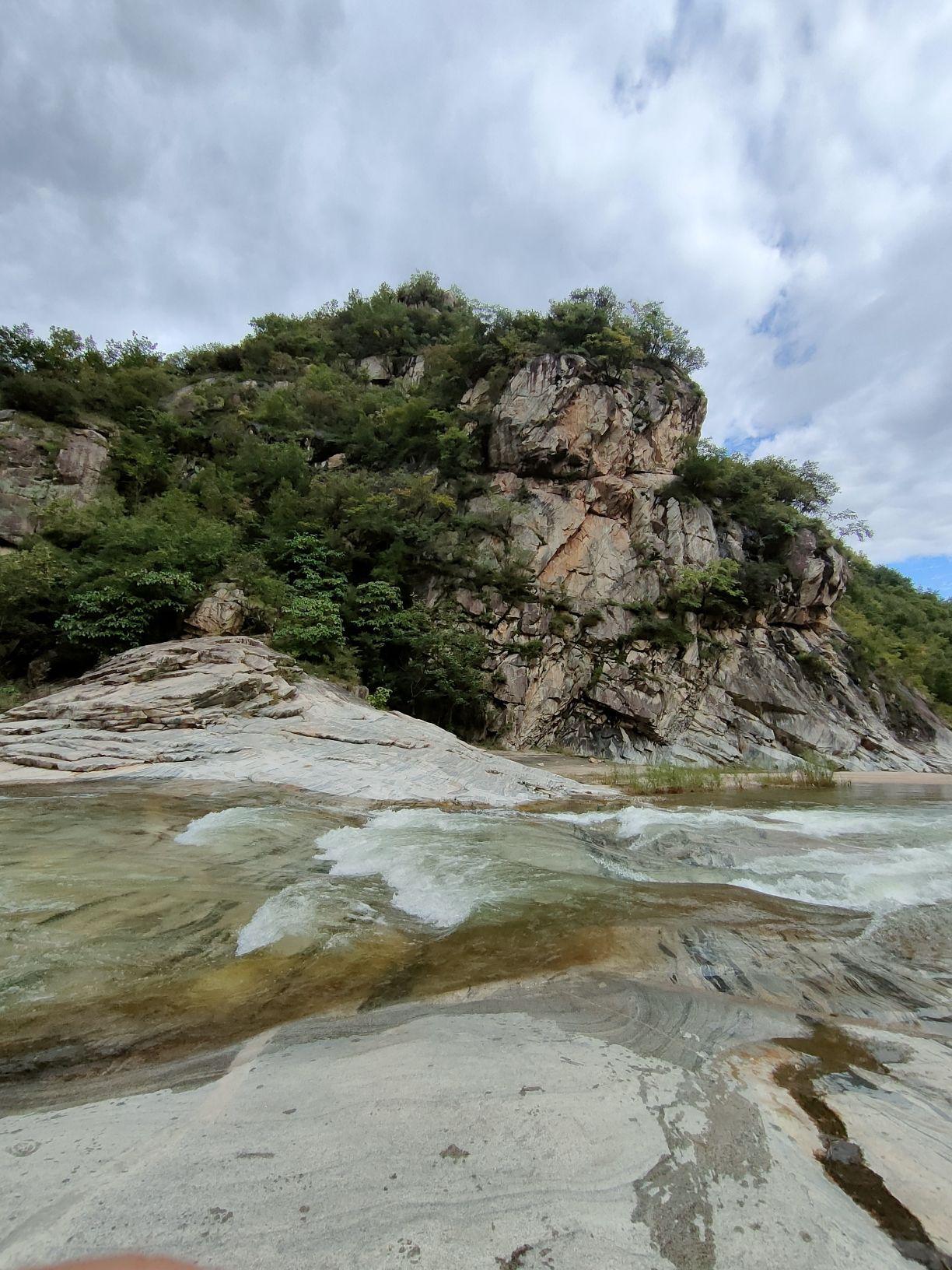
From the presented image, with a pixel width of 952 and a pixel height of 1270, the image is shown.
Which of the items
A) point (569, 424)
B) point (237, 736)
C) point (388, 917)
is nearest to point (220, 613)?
point (237, 736)

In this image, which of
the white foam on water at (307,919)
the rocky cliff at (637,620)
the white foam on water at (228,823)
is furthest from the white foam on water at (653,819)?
the rocky cliff at (637,620)

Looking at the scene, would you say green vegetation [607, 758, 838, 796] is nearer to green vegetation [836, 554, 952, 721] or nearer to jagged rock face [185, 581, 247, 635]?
jagged rock face [185, 581, 247, 635]

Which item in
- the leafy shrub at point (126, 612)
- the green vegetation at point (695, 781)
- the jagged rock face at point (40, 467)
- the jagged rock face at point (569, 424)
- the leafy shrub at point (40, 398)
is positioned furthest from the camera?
the jagged rock face at point (569, 424)

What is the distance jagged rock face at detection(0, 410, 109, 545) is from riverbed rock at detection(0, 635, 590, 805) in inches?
396

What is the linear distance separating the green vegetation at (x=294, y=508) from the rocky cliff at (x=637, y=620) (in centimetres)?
160

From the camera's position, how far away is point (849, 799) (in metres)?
13.3

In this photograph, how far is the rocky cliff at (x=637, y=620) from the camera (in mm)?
23875

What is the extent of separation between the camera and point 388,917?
14.2 feet

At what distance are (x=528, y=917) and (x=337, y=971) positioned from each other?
65.0 inches

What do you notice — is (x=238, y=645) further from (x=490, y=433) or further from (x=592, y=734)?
(x=490, y=433)

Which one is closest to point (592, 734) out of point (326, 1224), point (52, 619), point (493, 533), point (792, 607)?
point (493, 533)

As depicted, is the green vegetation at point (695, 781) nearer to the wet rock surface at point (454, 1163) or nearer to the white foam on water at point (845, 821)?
the white foam on water at point (845, 821)

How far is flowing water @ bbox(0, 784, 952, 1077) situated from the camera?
3014mm

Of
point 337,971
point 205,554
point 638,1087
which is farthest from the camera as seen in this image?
point 205,554
